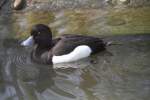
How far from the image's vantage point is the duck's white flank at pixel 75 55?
392 inches

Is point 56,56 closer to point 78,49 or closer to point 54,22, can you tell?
point 78,49

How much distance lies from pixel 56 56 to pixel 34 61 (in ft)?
1.78

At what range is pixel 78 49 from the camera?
10.1 m

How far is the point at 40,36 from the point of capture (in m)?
10.3

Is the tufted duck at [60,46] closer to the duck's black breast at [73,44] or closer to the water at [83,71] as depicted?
the duck's black breast at [73,44]

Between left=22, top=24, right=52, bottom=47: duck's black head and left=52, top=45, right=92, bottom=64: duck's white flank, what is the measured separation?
51cm

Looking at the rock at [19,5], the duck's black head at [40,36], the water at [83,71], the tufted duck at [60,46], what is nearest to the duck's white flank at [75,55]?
the tufted duck at [60,46]

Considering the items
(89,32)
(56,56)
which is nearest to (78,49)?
(56,56)

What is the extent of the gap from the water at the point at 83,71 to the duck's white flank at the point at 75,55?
0.11m

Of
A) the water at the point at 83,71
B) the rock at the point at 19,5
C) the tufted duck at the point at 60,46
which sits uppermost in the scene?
the rock at the point at 19,5

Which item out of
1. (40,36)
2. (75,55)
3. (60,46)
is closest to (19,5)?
(40,36)

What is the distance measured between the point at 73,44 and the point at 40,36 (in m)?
0.78

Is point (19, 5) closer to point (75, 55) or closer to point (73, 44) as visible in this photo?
point (73, 44)

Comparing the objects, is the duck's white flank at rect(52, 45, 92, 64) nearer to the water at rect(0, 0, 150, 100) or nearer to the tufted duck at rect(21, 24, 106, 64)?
the tufted duck at rect(21, 24, 106, 64)
